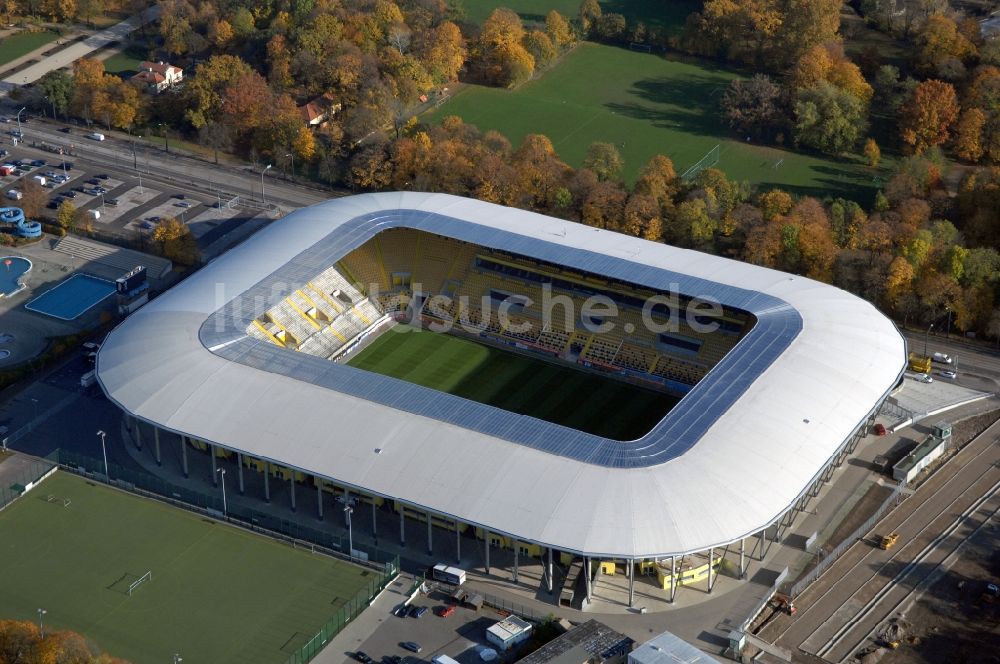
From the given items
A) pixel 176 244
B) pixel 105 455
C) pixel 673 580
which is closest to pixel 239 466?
pixel 105 455

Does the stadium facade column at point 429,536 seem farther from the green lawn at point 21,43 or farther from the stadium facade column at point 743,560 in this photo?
the green lawn at point 21,43

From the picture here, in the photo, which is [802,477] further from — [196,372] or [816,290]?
[196,372]

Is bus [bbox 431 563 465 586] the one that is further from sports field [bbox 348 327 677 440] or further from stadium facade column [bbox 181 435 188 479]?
sports field [bbox 348 327 677 440]

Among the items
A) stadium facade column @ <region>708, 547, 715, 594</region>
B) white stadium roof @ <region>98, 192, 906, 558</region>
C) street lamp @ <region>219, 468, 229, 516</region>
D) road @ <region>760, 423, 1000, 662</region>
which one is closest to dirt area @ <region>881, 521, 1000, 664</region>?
road @ <region>760, 423, 1000, 662</region>

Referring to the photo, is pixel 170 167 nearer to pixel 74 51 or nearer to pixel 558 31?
pixel 74 51

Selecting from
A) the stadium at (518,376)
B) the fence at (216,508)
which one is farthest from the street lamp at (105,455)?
the stadium at (518,376)
